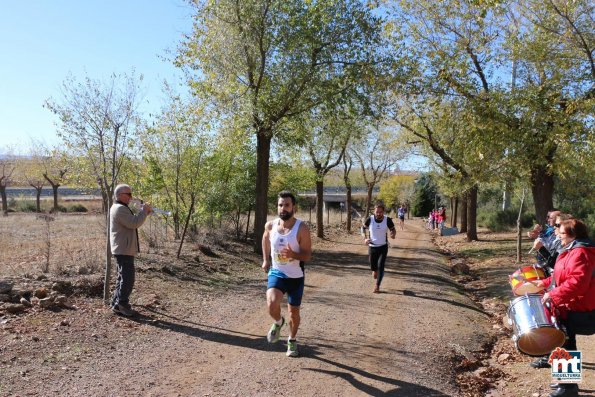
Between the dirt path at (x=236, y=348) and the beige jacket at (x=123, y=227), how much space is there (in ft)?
3.43

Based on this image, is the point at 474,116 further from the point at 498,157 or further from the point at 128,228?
the point at 128,228

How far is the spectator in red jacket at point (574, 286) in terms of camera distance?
14.9ft

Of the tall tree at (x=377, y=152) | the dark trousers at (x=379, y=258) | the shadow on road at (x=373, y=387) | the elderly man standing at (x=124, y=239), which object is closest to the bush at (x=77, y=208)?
the tall tree at (x=377, y=152)

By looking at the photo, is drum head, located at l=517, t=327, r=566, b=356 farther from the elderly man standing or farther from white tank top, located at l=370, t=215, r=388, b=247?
white tank top, located at l=370, t=215, r=388, b=247

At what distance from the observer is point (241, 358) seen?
592 cm

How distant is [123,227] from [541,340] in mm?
5670

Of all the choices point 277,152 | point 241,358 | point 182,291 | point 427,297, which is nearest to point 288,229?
point 241,358

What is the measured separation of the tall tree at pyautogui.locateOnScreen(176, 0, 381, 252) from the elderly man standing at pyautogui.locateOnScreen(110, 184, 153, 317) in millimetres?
7481

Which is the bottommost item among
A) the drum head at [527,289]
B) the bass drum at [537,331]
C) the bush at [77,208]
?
the bush at [77,208]

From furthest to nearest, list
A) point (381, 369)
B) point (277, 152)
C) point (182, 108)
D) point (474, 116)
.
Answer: point (277, 152) → point (182, 108) → point (474, 116) → point (381, 369)

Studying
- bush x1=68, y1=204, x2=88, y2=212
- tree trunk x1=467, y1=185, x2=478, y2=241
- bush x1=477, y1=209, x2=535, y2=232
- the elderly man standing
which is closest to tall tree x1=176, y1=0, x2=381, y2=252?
the elderly man standing

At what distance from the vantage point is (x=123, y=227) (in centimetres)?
739

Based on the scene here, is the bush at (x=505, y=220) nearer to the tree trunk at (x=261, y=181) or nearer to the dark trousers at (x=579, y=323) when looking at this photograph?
the tree trunk at (x=261, y=181)

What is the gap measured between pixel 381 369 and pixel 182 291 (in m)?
5.17
